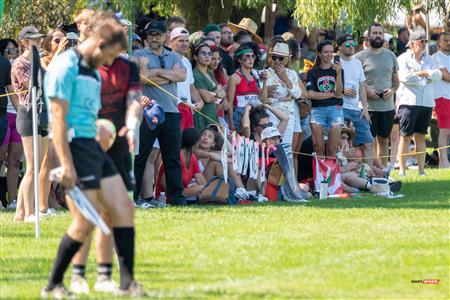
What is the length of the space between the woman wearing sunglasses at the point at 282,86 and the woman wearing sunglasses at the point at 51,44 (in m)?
3.89

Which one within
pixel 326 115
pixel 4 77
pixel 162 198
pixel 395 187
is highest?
pixel 4 77

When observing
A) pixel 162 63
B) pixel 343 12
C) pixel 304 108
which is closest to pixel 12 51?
pixel 162 63

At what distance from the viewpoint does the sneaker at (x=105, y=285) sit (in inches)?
348

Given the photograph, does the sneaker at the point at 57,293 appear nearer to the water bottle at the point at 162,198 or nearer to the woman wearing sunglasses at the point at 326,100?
the water bottle at the point at 162,198


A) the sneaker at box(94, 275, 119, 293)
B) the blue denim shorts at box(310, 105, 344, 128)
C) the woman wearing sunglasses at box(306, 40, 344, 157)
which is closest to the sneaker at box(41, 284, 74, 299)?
the sneaker at box(94, 275, 119, 293)

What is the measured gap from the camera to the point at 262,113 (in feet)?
56.3

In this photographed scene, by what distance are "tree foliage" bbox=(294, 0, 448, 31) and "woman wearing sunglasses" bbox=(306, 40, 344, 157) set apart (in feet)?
12.8

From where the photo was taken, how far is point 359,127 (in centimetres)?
1909

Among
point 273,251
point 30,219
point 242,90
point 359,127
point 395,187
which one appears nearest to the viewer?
point 273,251

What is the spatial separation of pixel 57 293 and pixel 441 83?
45.7 ft

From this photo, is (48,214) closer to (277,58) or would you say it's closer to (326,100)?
(277,58)

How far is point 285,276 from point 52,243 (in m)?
2.98

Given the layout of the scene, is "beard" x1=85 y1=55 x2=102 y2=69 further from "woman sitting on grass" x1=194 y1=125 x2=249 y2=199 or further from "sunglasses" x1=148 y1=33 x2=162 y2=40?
"woman sitting on grass" x1=194 y1=125 x2=249 y2=199

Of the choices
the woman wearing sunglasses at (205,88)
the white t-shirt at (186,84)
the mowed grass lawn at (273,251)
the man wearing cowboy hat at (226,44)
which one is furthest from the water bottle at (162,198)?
the man wearing cowboy hat at (226,44)
